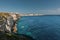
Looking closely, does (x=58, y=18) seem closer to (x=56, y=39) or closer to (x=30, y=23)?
(x=30, y=23)

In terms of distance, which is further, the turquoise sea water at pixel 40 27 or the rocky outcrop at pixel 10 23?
the rocky outcrop at pixel 10 23

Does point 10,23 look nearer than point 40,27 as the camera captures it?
No

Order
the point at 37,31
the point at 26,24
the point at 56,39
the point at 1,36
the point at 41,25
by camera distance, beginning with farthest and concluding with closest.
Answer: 1. the point at 26,24
2. the point at 41,25
3. the point at 37,31
4. the point at 56,39
5. the point at 1,36

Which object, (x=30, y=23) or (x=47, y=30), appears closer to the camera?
(x=47, y=30)

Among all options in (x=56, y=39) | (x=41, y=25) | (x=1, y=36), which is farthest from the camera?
(x=41, y=25)

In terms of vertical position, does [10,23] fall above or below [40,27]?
above

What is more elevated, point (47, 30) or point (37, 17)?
point (37, 17)

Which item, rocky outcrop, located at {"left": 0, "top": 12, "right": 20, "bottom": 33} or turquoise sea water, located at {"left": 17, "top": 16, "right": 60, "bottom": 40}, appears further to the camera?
rocky outcrop, located at {"left": 0, "top": 12, "right": 20, "bottom": 33}

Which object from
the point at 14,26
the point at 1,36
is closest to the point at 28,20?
the point at 14,26
